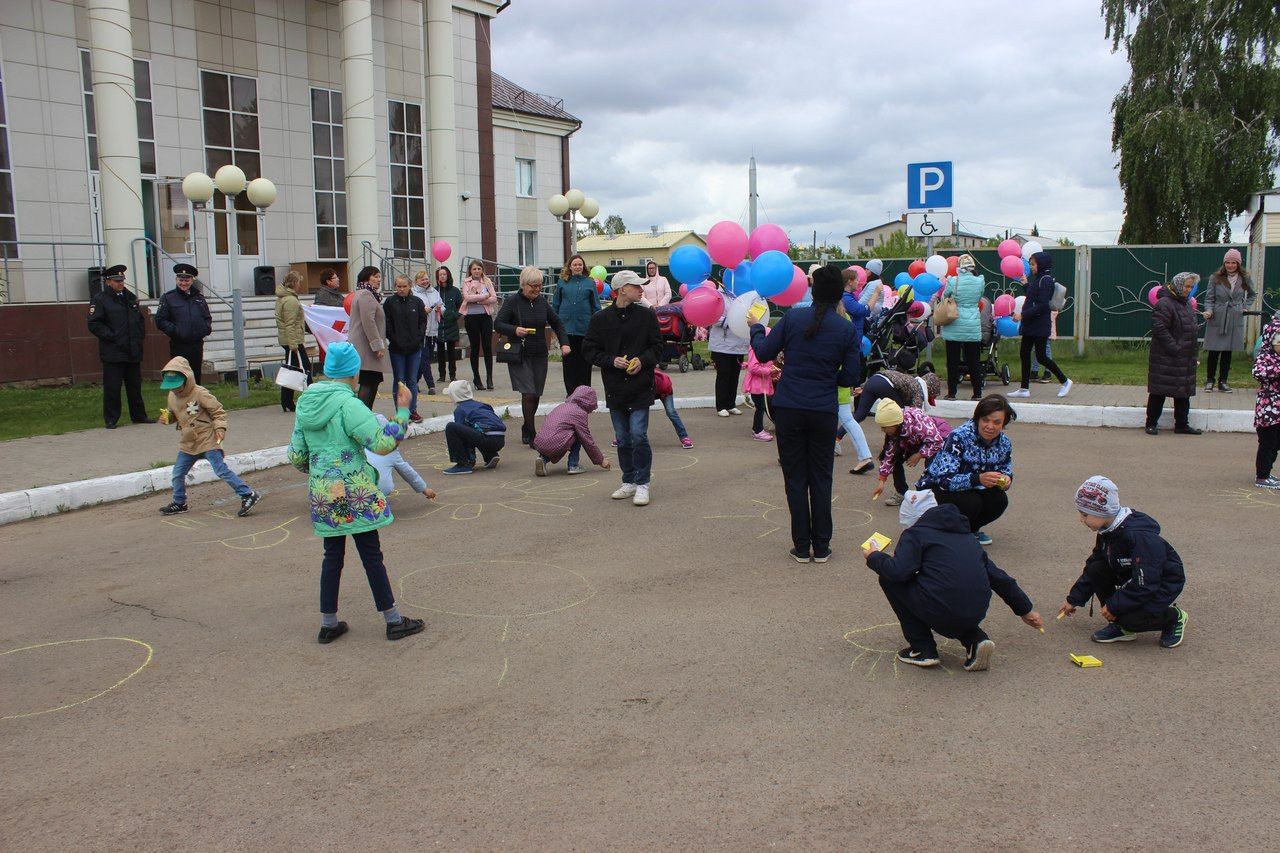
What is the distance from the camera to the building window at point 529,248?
38.9 meters

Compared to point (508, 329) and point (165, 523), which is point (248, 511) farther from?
point (508, 329)

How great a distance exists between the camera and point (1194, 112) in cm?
3048

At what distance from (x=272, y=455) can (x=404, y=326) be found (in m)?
2.37

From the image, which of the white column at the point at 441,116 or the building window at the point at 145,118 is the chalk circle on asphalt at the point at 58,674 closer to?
the building window at the point at 145,118

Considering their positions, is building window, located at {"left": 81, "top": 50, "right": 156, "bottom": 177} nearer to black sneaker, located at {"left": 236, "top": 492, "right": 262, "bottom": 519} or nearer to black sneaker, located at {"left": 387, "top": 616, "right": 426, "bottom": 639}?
black sneaker, located at {"left": 236, "top": 492, "right": 262, "bottom": 519}

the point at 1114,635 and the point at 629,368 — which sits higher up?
the point at 629,368

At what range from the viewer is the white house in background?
1759 cm

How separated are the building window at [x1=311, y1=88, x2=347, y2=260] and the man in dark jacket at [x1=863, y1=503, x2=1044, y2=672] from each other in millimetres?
20352

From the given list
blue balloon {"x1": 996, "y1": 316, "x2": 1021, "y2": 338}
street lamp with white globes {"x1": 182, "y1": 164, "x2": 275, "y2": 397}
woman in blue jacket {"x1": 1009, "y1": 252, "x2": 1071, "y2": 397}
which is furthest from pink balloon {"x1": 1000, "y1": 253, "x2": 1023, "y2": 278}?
street lamp with white globes {"x1": 182, "y1": 164, "x2": 275, "y2": 397}

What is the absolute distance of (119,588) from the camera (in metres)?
6.31

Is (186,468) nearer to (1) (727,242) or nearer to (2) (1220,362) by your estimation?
(1) (727,242)

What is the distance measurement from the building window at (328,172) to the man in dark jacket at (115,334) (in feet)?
37.3

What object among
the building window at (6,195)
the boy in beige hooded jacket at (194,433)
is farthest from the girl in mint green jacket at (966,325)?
the building window at (6,195)

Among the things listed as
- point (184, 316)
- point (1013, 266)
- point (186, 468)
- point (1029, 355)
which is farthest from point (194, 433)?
point (1013, 266)
